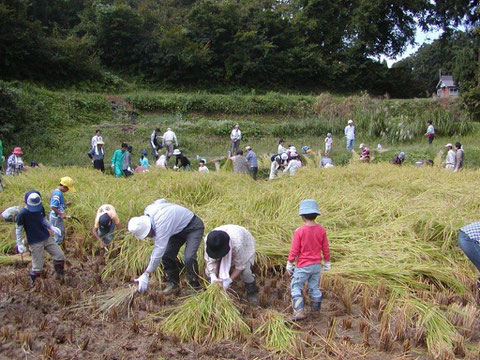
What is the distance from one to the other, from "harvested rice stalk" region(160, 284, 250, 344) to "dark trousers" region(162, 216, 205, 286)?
20.1 inches

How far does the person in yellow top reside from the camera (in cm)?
627

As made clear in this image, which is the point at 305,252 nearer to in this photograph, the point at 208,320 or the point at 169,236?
the point at 208,320

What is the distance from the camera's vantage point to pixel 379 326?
4551mm

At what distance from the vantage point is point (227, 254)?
15.6ft

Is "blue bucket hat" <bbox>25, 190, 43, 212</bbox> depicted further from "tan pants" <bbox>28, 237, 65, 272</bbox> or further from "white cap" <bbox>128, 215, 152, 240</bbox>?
"white cap" <bbox>128, 215, 152, 240</bbox>

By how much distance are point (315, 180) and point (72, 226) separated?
174 inches

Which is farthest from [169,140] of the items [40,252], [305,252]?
[305,252]

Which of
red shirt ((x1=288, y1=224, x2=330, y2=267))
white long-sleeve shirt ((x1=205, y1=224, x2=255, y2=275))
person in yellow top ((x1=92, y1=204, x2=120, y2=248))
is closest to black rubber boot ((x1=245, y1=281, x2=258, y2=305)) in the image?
white long-sleeve shirt ((x1=205, y1=224, x2=255, y2=275))

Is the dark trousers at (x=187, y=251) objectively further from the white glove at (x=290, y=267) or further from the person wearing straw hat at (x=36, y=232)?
the person wearing straw hat at (x=36, y=232)

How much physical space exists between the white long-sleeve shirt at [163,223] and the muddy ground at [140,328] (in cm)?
63

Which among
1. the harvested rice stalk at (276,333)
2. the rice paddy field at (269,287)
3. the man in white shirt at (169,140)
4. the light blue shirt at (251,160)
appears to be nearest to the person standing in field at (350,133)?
the light blue shirt at (251,160)

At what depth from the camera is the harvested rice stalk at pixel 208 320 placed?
4391mm

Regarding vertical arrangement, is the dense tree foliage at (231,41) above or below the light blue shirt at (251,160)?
above

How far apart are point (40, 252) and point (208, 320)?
7.88ft
